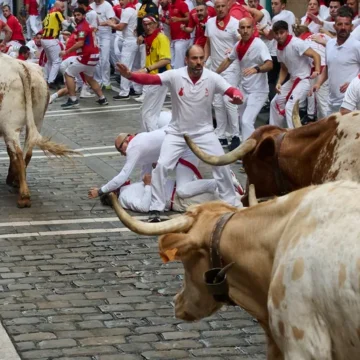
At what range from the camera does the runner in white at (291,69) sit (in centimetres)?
1486

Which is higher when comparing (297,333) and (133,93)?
(297,333)

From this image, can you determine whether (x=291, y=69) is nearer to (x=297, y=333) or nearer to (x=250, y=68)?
(x=250, y=68)

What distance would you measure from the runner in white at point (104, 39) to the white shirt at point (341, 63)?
9965 millimetres

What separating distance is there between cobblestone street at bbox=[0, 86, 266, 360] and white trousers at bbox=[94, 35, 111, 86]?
352 inches

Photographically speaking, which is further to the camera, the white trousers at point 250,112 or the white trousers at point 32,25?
the white trousers at point 32,25

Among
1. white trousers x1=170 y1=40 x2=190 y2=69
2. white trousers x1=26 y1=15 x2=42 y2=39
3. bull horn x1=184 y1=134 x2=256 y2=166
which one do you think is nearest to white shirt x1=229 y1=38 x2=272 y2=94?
white trousers x1=170 y1=40 x2=190 y2=69

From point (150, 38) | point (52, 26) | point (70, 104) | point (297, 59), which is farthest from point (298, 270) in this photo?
point (52, 26)

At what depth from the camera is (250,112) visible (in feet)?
48.8

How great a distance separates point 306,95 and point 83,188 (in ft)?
12.9

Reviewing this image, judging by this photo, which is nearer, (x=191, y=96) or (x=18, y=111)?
(x=191, y=96)

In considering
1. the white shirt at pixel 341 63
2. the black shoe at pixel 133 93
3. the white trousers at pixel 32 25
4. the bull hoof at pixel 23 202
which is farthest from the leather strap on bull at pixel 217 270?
the white trousers at pixel 32 25

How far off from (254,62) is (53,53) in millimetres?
9496

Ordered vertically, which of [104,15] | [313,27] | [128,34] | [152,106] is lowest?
[128,34]

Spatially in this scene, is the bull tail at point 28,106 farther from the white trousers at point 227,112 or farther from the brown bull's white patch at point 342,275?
the brown bull's white patch at point 342,275
